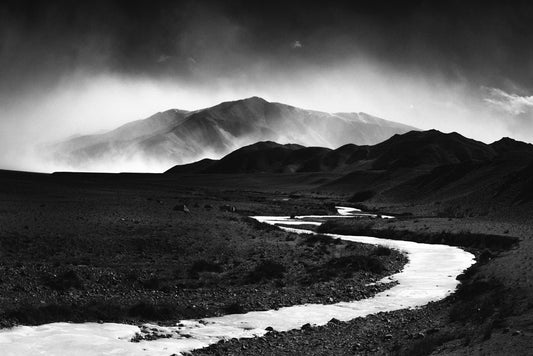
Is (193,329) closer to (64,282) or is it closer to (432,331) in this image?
(64,282)

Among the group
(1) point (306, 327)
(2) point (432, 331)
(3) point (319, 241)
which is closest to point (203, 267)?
(1) point (306, 327)

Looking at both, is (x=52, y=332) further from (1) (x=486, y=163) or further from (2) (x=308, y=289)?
(1) (x=486, y=163)

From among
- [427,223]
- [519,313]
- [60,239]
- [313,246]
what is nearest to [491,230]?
[427,223]

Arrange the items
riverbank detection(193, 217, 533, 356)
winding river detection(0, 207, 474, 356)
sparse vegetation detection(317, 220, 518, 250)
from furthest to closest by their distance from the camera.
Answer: sparse vegetation detection(317, 220, 518, 250) < winding river detection(0, 207, 474, 356) < riverbank detection(193, 217, 533, 356)

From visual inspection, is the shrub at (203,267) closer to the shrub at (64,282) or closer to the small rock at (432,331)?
the shrub at (64,282)

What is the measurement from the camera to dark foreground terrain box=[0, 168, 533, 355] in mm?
18359

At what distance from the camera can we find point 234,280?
1146 inches

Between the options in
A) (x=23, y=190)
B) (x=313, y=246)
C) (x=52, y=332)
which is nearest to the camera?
(x=52, y=332)

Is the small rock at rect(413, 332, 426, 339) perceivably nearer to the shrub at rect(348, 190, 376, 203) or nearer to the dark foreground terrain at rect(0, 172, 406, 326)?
the dark foreground terrain at rect(0, 172, 406, 326)

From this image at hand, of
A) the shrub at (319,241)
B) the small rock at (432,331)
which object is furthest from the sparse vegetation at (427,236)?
the small rock at (432,331)

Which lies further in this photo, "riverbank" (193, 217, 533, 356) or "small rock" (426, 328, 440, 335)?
"small rock" (426, 328, 440, 335)

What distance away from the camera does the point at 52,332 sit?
59.5ft

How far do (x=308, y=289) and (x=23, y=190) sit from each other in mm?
58573

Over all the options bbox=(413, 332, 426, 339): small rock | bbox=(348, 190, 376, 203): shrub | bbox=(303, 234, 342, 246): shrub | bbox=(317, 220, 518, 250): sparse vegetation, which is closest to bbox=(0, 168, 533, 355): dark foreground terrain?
bbox=(413, 332, 426, 339): small rock
